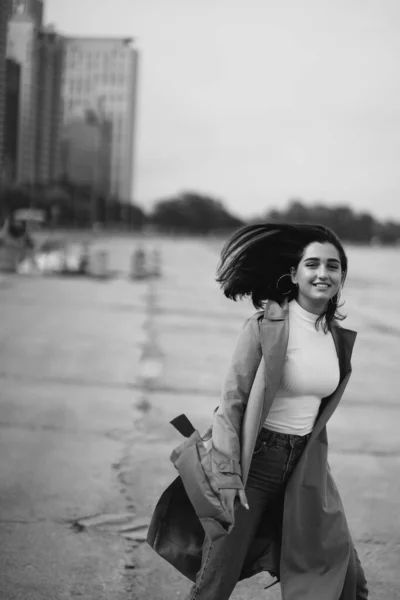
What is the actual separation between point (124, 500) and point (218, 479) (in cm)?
192

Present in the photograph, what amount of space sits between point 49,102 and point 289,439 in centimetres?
839

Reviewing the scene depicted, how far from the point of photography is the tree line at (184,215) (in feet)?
161

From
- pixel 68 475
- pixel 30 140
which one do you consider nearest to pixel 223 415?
pixel 68 475

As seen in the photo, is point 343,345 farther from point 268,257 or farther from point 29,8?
point 29,8

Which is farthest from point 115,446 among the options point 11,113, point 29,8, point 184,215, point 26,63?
point 184,215

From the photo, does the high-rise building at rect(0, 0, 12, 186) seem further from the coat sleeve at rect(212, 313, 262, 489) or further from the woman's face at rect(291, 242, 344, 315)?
the coat sleeve at rect(212, 313, 262, 489)

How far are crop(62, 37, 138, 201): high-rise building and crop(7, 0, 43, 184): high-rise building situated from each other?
78cm

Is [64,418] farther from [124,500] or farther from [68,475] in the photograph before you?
[124,500]

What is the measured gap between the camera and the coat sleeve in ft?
6.87

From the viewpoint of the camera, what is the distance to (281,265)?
8.04 feet

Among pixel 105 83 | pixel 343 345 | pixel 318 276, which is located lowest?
pixel 343 345

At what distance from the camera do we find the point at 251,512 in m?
2.26

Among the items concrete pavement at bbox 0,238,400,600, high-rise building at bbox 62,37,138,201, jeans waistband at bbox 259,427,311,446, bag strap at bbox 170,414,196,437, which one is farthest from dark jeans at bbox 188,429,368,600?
high-rise building at bbox 62,37,138,201

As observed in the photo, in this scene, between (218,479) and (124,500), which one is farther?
(124,500)
